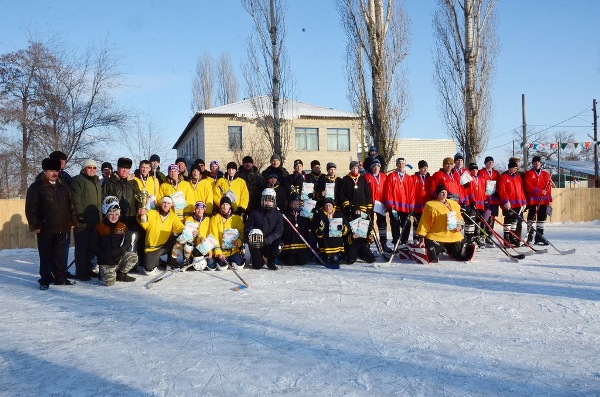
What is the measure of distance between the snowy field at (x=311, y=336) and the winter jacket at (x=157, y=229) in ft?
1.94

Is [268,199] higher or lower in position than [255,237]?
higher

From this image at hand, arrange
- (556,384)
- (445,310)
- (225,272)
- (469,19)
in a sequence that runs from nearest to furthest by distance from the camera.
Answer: (556,384) → (445,310) → (225,272) → (469,19)

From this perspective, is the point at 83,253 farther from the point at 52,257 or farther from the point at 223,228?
the point at 223,228

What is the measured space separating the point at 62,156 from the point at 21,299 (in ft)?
6.81

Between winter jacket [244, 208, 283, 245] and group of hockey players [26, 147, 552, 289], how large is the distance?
0.02 meters

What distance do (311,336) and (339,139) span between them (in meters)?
25.5

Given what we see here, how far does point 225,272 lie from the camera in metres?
7.18

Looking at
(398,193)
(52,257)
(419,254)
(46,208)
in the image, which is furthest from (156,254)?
(398,193)

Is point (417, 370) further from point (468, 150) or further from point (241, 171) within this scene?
point (468, 150)

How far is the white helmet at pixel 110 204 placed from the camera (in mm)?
6359

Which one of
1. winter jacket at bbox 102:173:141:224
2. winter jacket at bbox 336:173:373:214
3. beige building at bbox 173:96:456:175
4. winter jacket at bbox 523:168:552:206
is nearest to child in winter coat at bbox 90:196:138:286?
winter jacket at bbox 102:173:141:224

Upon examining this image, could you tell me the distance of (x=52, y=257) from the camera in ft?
20.7

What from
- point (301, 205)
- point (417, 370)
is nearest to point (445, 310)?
point (417, 370)

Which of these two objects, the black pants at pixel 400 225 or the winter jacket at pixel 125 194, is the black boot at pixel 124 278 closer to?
the winter jacket at pixel 125 194
